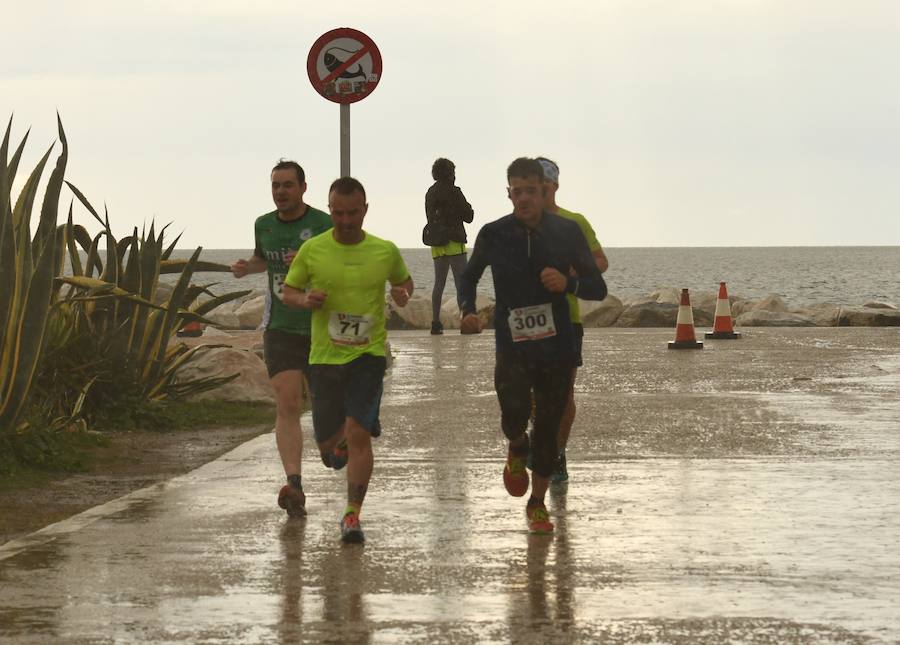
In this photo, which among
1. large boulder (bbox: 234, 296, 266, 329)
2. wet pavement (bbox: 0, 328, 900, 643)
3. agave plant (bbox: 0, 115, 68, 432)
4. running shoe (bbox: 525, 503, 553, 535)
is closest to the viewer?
wet pavement (bbox: 0, 328, 900, 643)

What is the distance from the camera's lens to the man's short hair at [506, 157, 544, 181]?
792cm

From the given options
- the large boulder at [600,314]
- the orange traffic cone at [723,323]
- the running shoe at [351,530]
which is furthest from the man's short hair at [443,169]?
the running shoe at [351,530]

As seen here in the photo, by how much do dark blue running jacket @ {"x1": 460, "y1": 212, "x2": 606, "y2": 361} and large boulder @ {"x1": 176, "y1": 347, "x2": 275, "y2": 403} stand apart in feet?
20.0

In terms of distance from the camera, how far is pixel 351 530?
24.8 feet

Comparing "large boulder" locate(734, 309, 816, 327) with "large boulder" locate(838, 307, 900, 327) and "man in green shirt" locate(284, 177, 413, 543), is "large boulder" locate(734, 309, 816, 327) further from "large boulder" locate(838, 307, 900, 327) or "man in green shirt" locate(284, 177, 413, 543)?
"man in green shirt" locate(284, 177, 413, 543)

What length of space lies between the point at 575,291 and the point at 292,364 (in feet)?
5.24

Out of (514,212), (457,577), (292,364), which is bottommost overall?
(457,577)

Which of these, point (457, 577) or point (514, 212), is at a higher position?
point (514, 212)

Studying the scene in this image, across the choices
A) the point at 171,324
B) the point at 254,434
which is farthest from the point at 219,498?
the point at 171,324

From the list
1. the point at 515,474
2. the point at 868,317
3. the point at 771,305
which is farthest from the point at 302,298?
the point at 771,305

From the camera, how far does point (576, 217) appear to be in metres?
9.46

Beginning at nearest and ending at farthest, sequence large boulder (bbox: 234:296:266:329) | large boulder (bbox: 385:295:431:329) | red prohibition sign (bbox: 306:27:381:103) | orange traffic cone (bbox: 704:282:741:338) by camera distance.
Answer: red prohibition sign (bbox: 306:27:381:103), orange traffic cone (bbox: 704:282:741:338), large boulder (bbox: 385:295:431:329), large boulder (bbox: 234:296:266:329)

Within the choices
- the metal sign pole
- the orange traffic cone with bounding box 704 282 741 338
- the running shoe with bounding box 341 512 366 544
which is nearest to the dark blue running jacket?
the running shoe with bounding box 341 512 366 544

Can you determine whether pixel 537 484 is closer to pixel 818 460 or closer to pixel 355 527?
pixel 355 527
